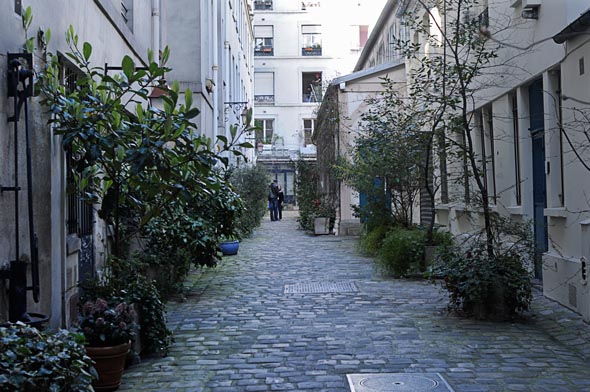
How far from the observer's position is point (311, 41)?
50.9 meters

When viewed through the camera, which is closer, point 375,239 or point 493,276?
point 493,276

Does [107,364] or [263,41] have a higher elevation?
[263,41]

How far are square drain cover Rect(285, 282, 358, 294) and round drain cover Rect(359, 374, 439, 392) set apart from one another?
4983mm

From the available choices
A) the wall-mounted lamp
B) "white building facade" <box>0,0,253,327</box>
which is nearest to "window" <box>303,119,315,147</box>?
the wall-mounted lamp

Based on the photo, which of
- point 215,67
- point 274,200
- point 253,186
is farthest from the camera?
point 274,200

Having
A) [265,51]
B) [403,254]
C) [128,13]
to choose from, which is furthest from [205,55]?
[265,51]

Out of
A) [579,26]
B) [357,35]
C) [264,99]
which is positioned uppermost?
[357,35]

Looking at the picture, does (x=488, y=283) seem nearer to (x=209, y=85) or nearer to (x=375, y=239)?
(x=375, y=239)

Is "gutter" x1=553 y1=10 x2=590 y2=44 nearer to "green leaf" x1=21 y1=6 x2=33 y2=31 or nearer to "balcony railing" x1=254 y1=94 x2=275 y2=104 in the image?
"green leaf" x1=21 y1=6 x2=33 y2=31

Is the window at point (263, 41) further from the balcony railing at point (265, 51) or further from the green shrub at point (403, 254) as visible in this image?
the green shrub at point (403, 254)

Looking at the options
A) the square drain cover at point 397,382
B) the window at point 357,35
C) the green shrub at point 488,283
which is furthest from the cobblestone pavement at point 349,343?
the window at point 357,35

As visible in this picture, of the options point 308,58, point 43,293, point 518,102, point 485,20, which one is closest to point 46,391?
point 43,293

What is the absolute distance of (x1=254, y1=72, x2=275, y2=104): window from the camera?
1982 inches

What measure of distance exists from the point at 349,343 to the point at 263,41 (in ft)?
148
